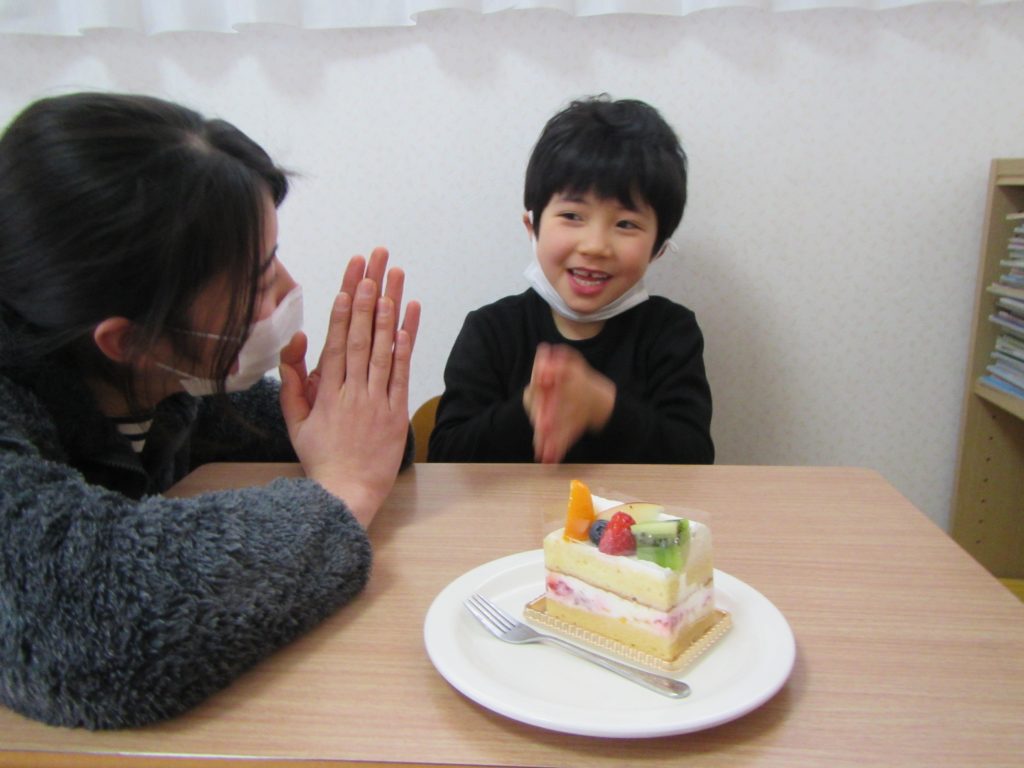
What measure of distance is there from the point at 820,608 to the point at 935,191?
3.65 feet

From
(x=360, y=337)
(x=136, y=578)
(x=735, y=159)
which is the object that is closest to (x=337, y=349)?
(x=360, y=337)

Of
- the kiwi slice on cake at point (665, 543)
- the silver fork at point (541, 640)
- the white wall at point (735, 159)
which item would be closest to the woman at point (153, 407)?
the silver fork at point (541, 640)

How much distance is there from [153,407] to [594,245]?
26.9 inches

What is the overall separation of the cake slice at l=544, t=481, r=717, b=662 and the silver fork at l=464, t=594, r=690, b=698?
0.03 metres

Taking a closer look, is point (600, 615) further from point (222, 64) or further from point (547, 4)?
point (222, 64)

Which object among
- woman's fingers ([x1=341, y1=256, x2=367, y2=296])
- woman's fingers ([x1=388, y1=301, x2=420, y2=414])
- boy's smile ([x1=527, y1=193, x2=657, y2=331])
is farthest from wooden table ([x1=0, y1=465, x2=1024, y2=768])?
boy's smile ([x1=527, y1=193, x2=657, y2=331])

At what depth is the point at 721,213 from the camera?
4.81ft

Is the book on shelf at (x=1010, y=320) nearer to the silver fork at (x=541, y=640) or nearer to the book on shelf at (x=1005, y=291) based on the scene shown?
the book on shelf at (x=1005, y=291)

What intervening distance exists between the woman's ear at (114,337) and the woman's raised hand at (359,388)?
20cm

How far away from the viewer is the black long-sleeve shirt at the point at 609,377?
1.10m

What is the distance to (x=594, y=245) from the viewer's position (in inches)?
47.6

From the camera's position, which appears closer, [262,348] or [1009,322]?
[262,348]

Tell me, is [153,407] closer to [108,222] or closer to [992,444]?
[108,222]

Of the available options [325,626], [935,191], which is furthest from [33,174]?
[935,191]
